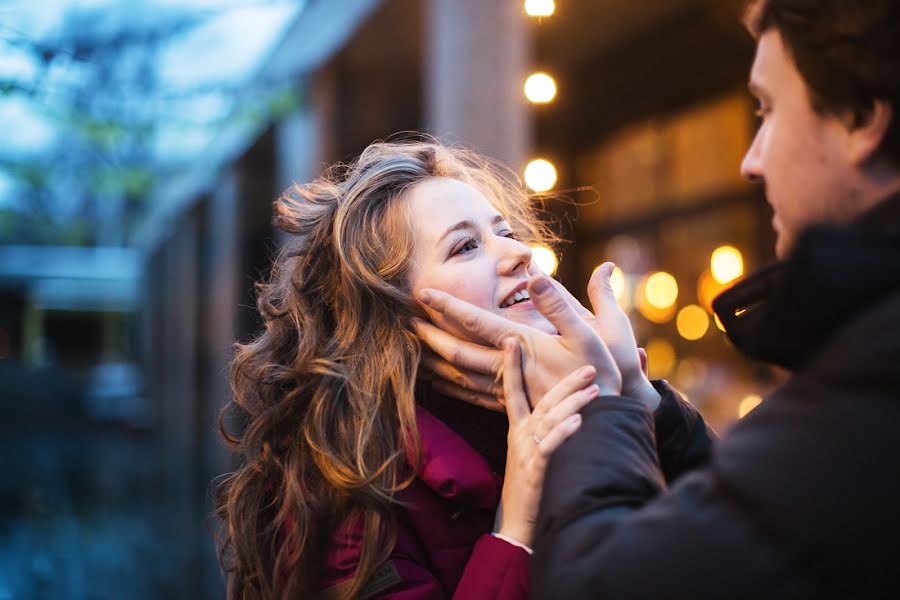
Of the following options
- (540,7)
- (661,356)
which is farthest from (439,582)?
(661,356)

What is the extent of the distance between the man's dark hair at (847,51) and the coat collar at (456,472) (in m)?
0.90

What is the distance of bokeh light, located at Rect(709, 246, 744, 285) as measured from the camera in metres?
8.27

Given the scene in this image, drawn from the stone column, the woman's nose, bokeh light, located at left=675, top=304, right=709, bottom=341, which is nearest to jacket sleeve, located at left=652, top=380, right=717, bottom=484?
the woman's nose

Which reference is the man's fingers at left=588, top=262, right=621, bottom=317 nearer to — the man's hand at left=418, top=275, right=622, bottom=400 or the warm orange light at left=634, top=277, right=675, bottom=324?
the man's hand at left=418, top=275, right=622, bottom=400

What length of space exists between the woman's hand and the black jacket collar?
1.07ft

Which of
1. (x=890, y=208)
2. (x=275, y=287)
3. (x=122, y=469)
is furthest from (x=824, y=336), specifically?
(x=122, y=469)

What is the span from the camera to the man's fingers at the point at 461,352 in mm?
1669

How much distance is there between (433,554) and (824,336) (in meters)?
0.93

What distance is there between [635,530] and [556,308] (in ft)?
1.68

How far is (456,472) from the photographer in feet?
5.45

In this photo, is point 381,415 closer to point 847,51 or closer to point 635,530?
point 635,530

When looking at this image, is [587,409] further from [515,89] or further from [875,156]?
[515,89]

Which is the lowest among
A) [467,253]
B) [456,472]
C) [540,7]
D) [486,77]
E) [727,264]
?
[456,472]

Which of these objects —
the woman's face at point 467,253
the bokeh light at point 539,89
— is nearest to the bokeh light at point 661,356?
the bokeh light at point 539,89
